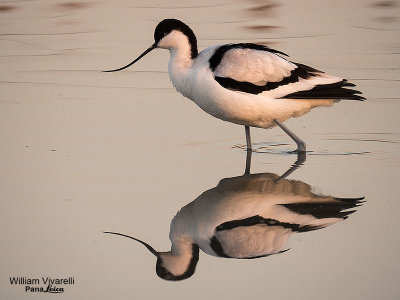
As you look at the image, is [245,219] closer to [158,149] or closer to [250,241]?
[250,241]

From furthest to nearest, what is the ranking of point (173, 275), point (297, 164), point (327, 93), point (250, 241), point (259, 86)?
point (327, 93)
point (259, 86)
point (297, 164)
point (250, 241)
point (173, 275)

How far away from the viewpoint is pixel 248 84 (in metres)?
9.01

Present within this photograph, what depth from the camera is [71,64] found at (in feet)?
40.4

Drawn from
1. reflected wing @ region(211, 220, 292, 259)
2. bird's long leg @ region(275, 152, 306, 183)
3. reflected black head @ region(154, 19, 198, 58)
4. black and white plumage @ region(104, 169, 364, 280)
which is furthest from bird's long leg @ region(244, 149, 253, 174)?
reflected wing @ region(211, 220, 292, 259)

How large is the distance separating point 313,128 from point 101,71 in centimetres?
321

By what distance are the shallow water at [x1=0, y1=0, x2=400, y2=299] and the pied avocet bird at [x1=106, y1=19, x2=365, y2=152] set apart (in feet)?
1.16

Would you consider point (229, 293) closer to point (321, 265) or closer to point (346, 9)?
point (321, 265)

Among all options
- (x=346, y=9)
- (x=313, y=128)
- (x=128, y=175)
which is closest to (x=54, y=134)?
(x=128, y=175)

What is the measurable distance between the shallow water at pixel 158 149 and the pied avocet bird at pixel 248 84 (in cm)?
35

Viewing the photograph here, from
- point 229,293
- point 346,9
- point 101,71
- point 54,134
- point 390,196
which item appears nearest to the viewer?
point 229,293

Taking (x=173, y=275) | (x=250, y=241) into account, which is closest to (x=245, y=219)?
(x=250, y=241)

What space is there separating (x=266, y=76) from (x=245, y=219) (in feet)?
7.84

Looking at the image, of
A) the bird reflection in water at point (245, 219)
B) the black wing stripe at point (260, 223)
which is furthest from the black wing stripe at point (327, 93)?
the black wing stripe at point (260, 223)

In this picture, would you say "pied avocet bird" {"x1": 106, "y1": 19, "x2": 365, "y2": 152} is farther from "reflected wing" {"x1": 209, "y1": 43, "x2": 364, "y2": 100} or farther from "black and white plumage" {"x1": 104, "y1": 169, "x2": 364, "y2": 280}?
"black and white plumage" {"x1": 104, "y1": 169, "x2": 364, "y2": 280}
